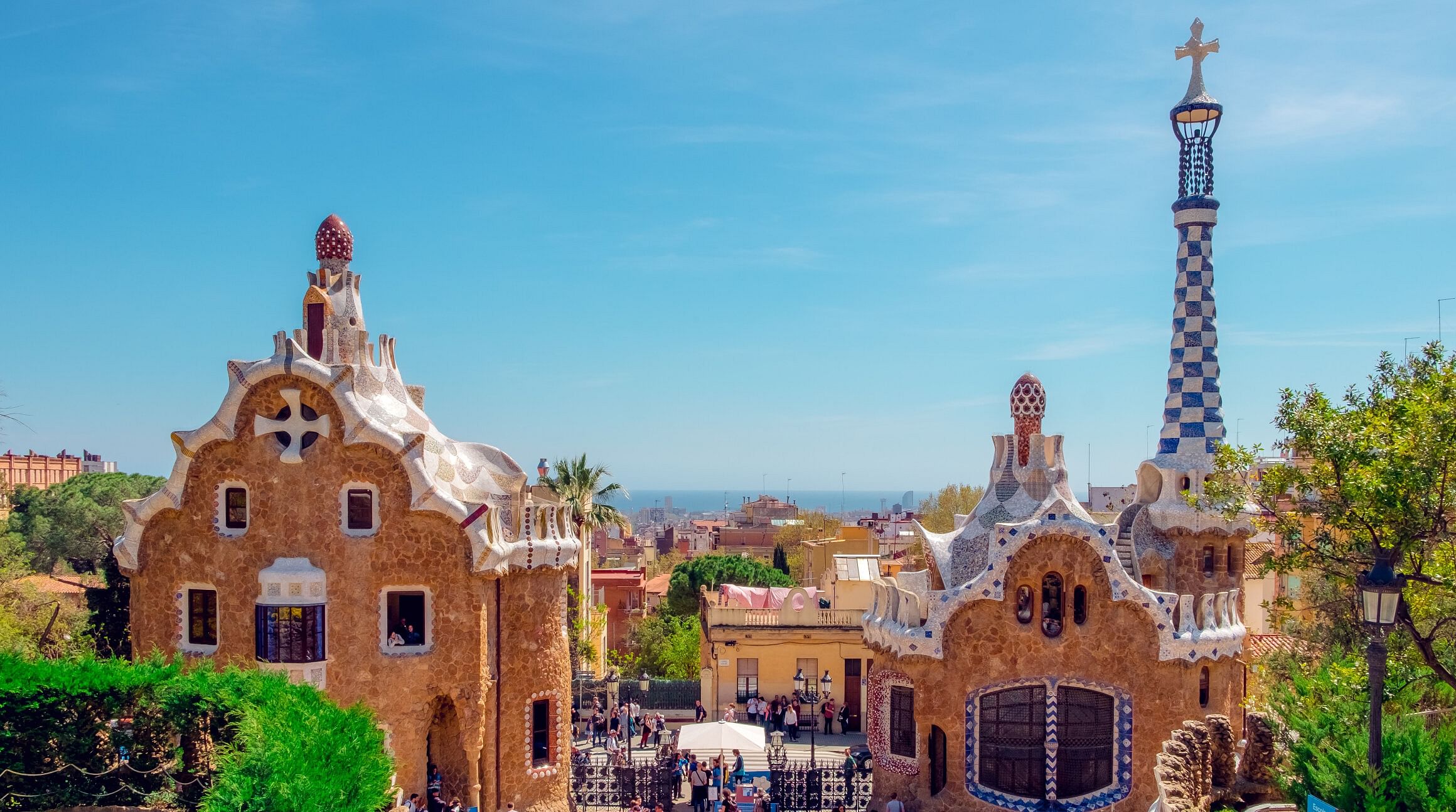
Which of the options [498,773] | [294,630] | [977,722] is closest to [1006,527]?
[977,722]

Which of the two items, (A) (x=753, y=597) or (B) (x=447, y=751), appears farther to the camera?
(A) (x=753, y=597)

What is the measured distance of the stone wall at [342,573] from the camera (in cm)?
1934

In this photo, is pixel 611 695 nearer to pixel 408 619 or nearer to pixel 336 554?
pixel 408 619

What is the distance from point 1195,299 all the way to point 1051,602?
23.4 feet

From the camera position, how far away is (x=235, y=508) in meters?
19.7

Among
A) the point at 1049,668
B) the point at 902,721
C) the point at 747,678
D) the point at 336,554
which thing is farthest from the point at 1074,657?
the point at 747,678

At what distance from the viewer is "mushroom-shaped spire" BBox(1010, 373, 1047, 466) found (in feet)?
73.2

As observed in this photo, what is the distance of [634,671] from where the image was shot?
44094mm

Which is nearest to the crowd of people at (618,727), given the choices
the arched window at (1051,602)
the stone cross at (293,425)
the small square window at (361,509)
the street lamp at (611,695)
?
the street lamp at (611,695)

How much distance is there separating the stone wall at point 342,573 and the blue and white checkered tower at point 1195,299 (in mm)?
14001

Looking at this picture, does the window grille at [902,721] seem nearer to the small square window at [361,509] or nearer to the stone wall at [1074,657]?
the stone wall at [1074,657]

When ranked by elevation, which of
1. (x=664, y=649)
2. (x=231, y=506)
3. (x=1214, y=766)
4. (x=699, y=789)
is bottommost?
(x=664, y=649)

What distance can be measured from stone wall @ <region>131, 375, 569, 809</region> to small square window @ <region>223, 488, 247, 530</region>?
0.23m

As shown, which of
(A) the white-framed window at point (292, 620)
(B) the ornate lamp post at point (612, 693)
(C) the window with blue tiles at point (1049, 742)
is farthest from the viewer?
(B) the ornate lamp post at point (612, 693)
